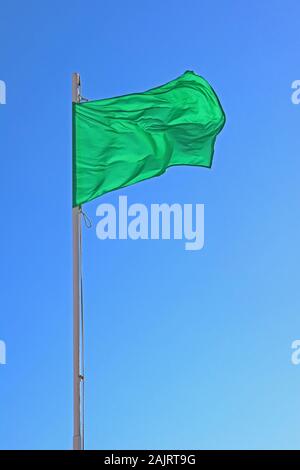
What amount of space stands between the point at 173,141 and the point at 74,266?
1.41 m

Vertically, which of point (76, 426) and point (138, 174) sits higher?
point (138, 174)

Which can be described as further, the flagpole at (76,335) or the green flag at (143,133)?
the green flag at (143,133)

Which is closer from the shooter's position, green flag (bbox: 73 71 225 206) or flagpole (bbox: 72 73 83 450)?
flagpole (bbox: 72 73 83 450)

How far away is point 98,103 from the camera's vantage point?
8.27m

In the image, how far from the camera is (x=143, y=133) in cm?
836

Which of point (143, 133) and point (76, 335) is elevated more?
point (143, 133)

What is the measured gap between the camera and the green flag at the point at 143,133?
27.1 feet

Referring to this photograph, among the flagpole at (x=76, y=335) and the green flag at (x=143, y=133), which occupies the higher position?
the green flag at (x=143, y=133)

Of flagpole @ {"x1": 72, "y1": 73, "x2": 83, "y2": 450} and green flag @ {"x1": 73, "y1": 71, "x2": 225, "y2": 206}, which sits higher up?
green flag @ {"x1": 73, "y1": 71, "x2": 225, "y2": 206}

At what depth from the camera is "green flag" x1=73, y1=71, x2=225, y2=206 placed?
8.26 meters

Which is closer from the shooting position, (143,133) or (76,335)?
(76,335)
